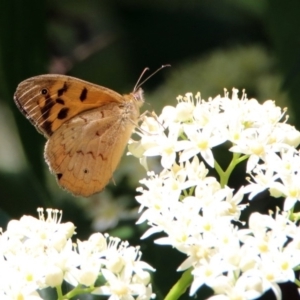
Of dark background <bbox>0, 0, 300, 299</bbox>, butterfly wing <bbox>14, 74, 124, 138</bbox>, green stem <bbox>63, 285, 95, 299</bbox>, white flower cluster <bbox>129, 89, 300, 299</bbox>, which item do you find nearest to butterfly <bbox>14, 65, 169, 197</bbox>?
butterfly wing <bbox>14, 74, 124, 138</bbox>

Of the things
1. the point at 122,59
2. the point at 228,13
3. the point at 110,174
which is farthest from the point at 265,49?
the point at 110,174

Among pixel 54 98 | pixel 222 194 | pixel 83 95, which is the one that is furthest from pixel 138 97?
pixel 222 194

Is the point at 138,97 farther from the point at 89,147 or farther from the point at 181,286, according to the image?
the point at 181,286

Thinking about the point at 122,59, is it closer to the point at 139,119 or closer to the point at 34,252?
the point at 139,119

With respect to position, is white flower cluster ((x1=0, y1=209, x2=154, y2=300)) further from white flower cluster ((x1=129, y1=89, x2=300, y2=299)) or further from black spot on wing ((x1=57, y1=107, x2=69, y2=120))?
black spot on wing ((x1=57, y1=107, x2=69, y2=120))

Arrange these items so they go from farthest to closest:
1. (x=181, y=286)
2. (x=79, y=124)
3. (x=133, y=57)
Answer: (x=133, y=57), (x=79, y=124), (x=181, y=286)

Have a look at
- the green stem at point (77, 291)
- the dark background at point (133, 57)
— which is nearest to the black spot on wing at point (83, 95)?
the dark background at point (133, 57)
